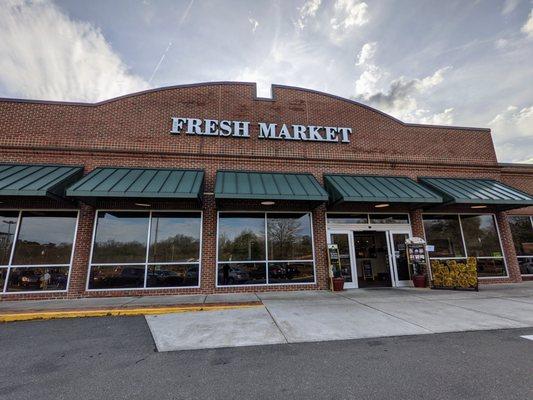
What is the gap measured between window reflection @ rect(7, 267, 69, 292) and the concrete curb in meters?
2.80

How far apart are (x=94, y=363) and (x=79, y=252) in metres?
7.03

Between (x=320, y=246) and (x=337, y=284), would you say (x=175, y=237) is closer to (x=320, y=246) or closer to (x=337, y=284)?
(x=320, y=246)

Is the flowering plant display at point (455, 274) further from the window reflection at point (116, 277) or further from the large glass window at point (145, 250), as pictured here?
the window reflection at point (116, 277)

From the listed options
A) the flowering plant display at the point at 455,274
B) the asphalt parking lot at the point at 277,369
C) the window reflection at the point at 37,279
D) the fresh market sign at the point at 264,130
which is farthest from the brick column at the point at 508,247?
the window reflection at the point at 37,279

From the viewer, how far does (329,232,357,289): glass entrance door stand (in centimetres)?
1156

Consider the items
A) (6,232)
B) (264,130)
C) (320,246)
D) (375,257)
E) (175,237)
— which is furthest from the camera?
(375,257)

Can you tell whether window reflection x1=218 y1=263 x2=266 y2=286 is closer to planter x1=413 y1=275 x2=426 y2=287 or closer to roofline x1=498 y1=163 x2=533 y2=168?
planter x1=413 y1=275 x2=426 y2=287

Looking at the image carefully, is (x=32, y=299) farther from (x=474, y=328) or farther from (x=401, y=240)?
(x=401, y=240)

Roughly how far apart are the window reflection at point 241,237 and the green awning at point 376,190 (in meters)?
3.27

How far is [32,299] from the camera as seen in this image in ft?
31.5

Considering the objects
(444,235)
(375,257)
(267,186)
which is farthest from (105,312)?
(444,235)

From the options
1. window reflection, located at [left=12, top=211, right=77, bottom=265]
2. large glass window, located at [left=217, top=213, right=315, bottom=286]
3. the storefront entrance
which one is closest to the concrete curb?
large glass window, located at [left=217, top=213, right=315, bottom=286]

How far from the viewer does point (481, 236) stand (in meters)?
12.8

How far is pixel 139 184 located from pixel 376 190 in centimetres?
904
